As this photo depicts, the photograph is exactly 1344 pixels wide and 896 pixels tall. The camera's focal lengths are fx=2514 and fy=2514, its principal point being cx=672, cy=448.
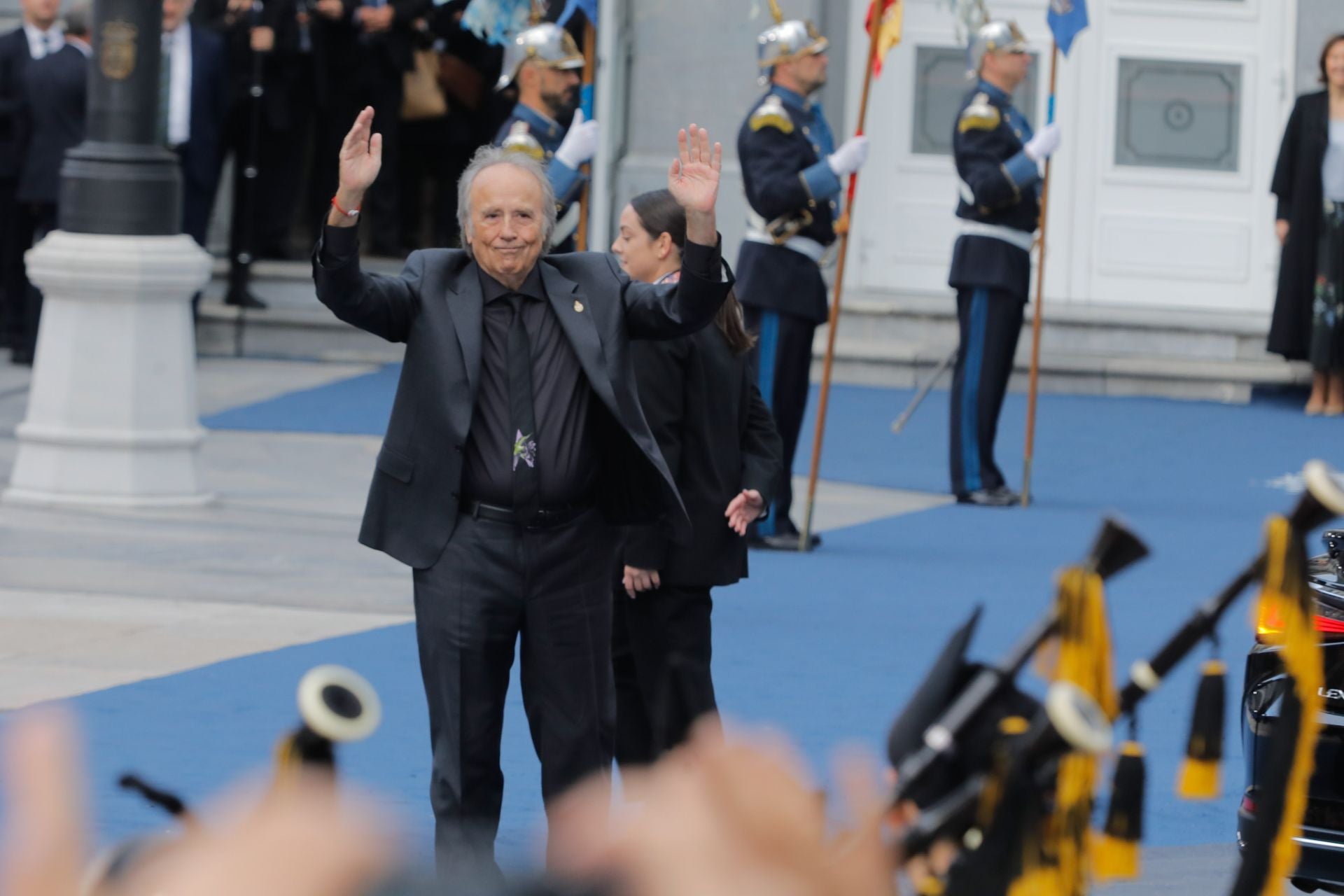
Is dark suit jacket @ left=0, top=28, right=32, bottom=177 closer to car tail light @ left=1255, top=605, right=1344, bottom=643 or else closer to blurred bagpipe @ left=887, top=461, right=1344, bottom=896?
car tail light @ left=1255, top=605, right=1344, bottom=643

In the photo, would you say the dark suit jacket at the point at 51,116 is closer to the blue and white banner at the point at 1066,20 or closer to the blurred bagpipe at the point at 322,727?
the blue and white banner at the point at 1066,20

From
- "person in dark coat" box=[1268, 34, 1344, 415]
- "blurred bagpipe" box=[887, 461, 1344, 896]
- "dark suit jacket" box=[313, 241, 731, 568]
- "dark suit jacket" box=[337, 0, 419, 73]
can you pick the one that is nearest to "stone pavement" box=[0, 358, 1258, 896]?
"dark suit jacket" box=[313, 241, 731, 568]

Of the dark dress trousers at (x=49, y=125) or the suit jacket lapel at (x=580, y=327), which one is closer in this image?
the suit jacket lapel at (x=580, y=327)

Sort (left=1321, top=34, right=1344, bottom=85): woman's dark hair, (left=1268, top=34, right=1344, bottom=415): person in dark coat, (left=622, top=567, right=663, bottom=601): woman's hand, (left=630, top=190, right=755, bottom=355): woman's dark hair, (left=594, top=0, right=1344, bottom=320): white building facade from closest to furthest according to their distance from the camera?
(left=622, top=567, right=663, bottom=601): woman's hand
(left=630, top=190, right=755, bottom=355): woman's dark hair
(left=1321, top=34, right=1344, bottom=85): woman's dark hair
(left=1268, top=34, right=1344, bottom=415): person in dark coat
(left=594, top=0, right=1344, bottom=320): white building facade

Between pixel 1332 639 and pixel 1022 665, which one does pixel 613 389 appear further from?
pixel 1022 665

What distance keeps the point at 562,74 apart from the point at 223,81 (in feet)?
16.4

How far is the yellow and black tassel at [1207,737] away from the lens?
2.96m

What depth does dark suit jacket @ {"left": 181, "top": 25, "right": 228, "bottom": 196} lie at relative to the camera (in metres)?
14.4

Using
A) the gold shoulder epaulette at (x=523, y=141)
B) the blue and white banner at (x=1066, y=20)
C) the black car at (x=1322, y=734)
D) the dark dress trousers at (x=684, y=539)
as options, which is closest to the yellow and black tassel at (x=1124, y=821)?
the black car at (x=1322, y=734)

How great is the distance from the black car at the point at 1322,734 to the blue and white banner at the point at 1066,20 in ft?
23.2

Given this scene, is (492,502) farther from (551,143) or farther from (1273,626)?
(551,143)

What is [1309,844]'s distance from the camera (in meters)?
4.87

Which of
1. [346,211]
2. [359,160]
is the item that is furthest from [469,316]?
[359,160]

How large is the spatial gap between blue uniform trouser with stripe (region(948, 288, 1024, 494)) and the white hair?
641 centimetres
